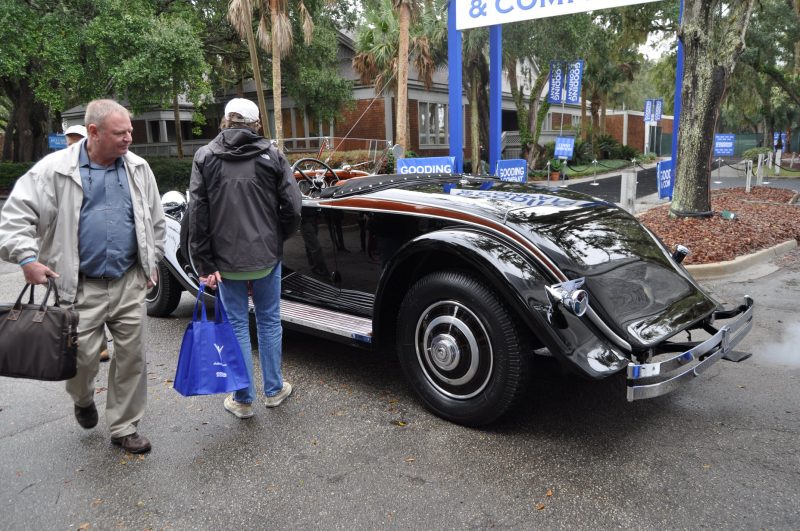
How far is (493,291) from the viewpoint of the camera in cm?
319

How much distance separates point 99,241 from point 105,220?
0.11m

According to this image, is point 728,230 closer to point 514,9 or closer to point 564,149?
point 514,9

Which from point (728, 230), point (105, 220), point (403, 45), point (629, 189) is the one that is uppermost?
point (403, 45)

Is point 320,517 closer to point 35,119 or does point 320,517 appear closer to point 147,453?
point 147,453

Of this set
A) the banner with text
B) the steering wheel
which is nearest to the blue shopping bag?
the steering wheel

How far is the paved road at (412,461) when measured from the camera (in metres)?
2.62

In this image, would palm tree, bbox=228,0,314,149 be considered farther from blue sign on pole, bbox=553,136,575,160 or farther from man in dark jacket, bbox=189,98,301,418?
man in dark jacket, bbox=189,98,301,418

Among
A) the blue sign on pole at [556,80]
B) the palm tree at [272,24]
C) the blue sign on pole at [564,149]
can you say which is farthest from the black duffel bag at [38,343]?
A: the blue sign on pole at [556,80]

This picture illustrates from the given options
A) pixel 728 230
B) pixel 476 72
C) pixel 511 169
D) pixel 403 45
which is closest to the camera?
→ pixel 728 230

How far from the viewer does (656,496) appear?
2.69m

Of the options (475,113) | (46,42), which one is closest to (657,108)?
(475,113)

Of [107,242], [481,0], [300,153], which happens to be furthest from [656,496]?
[300,153]

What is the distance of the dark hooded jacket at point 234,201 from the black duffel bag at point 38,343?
0.80 m

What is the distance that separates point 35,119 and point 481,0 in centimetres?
2129
